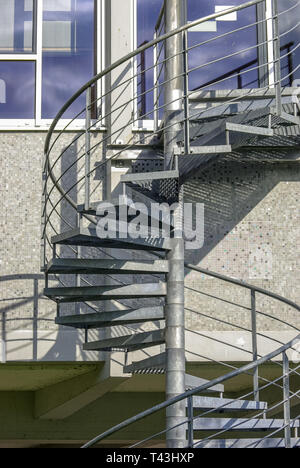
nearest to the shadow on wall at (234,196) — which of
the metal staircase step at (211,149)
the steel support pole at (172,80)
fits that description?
the steel support pole at (172,80)

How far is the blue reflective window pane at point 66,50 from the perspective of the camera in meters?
7.96

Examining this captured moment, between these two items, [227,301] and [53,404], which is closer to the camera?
[227,301]

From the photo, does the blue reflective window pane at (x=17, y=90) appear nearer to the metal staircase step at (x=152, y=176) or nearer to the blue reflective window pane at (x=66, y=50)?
the blue reflective window pane at (x=66, y=50)

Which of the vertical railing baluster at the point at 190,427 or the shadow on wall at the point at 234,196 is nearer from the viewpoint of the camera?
the vertical railing baluster at the point at 190,427

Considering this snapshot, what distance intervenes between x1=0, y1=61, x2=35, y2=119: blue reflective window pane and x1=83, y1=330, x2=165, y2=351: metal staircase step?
231 centimetres


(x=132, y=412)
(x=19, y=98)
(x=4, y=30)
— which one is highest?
(x=4, y=30)

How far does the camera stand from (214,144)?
6531 millimetres

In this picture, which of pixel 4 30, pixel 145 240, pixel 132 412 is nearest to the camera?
pixel 145 240

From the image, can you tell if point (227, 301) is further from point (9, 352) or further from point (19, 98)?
point (19, 98)

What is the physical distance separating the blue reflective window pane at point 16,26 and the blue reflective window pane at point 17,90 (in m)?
0.17

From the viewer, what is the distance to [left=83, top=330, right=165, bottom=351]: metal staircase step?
638cm

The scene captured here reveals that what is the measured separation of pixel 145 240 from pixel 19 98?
2.38 m

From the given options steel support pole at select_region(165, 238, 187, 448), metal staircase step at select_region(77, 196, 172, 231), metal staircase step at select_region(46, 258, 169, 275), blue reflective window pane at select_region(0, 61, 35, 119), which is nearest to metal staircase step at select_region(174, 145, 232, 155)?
metal staircase step at select_region(77, 196, 172, 231)
